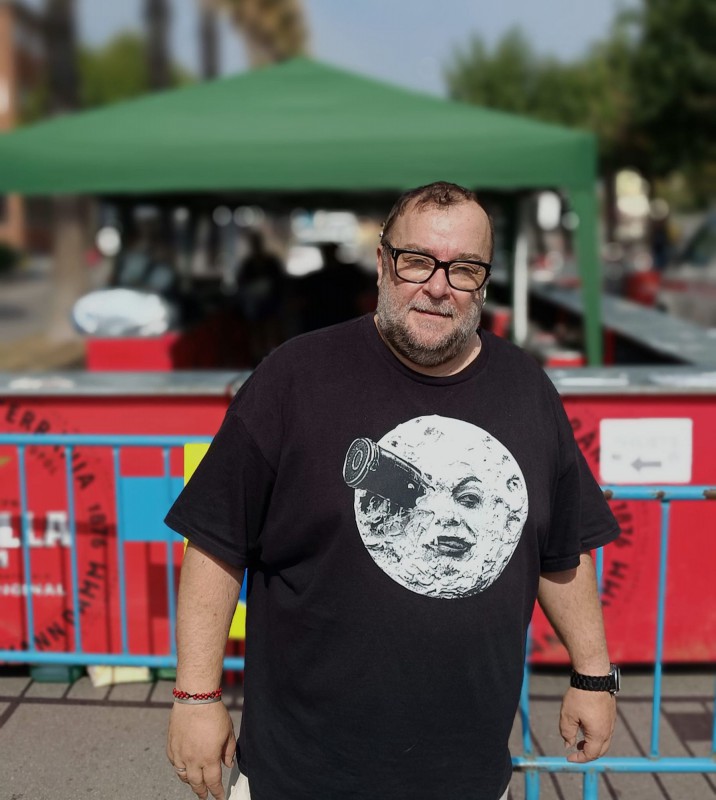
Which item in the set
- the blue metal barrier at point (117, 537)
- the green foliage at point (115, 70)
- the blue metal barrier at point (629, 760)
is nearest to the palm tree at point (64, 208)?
the blue metal barrier at point (117, 537)

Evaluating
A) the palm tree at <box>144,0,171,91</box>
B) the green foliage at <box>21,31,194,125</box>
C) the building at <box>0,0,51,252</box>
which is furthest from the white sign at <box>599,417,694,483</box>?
the green foliage at <box>21,31,194,125</box>

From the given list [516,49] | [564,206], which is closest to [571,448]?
[564,206]

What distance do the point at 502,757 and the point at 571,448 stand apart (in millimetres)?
669

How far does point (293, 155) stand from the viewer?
5730 mm

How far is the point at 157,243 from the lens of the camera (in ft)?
37.4

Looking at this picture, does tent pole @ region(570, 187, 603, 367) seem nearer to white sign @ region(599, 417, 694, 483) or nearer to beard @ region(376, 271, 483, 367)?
white sign @ region(599, 417, 694, 483)

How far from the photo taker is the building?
164 ft

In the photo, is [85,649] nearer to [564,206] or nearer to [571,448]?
[571,448]

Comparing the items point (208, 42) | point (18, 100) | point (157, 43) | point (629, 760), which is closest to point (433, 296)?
point (629, 760)

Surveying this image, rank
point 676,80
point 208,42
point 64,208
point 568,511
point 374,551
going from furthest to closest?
point 208,42, point 676,80, point 64,208, point 568,511, point 374,551

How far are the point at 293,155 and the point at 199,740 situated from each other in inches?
170

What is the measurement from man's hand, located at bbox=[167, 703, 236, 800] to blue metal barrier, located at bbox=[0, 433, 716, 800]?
50.3 inches

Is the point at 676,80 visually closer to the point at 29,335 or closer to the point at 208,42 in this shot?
the point at 208,42

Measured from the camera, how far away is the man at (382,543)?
1876 millimetres
